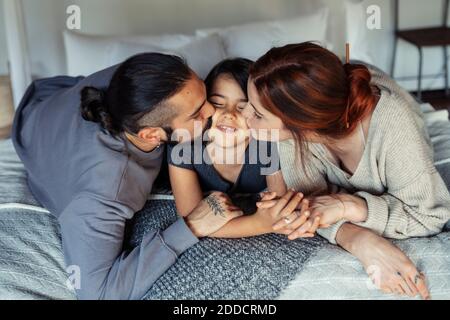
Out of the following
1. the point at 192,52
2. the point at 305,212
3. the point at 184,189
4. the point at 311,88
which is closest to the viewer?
the point at 311,88

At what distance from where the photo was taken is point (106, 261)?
1174mm

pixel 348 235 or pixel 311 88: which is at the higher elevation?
pixel 311 88

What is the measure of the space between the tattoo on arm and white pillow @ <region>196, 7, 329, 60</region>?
88 cm

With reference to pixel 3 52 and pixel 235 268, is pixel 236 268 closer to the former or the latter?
pixel 235 268

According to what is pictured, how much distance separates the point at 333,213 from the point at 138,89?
0.52 meters

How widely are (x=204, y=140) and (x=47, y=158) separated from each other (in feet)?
1.36

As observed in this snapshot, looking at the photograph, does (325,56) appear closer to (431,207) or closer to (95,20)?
(431,207)

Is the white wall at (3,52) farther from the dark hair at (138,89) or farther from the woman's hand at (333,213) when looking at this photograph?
the woman's hand at (333,213)

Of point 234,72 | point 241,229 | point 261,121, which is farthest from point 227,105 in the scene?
point 241,229

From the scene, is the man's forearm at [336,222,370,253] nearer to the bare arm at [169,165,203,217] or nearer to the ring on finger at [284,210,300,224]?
the ring on finger at [284,210,300,224]

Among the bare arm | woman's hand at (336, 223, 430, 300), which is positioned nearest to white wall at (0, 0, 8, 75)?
the bare arm

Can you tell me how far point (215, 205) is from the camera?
1.31m

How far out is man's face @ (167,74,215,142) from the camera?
4.04 ft
